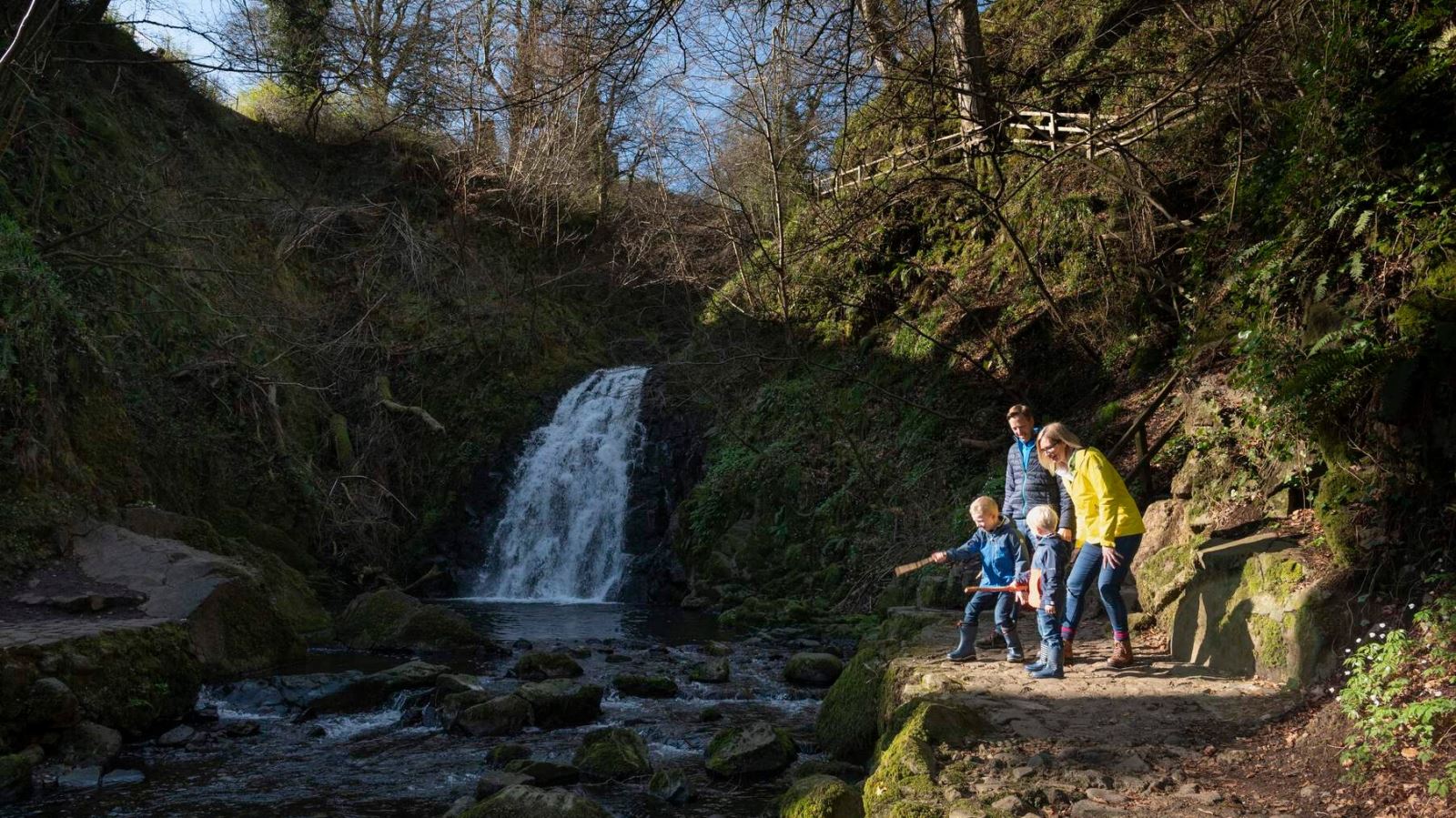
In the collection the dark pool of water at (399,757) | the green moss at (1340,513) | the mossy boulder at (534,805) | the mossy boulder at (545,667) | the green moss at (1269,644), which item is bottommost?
Answer: the dark pool of water at (399,757)

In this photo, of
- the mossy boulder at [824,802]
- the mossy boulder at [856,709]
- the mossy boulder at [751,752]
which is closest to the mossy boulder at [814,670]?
the mossy boulder at [856,709]

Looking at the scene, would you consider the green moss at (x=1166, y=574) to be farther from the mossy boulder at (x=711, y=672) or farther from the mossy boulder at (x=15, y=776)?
the mossy boulder at (x=15, y=776)

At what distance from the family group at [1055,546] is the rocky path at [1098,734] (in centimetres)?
23

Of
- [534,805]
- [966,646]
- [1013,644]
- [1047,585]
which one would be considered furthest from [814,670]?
[534,805]

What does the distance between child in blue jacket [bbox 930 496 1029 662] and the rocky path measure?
6.2 inches

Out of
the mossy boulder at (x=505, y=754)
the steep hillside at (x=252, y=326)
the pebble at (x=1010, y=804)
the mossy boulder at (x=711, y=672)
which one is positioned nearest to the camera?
the pebble at (x=1010, y=804)

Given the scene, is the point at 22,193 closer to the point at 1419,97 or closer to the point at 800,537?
the point at 800,537

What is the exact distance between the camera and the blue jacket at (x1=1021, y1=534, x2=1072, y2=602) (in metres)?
5.68

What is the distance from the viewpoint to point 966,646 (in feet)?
20.6

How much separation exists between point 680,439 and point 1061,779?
14719 mm

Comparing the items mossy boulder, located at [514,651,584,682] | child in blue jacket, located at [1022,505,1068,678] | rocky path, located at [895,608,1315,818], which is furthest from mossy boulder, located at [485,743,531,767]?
child in blue jacket, located at [1022,505,1068,678]

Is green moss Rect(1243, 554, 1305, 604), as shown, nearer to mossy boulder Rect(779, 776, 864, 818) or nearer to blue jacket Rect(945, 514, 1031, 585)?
blue jacket Rect(945, 514, 1031, 585)

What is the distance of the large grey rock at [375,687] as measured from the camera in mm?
8289

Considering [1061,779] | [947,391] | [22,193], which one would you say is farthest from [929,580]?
[22,193]
